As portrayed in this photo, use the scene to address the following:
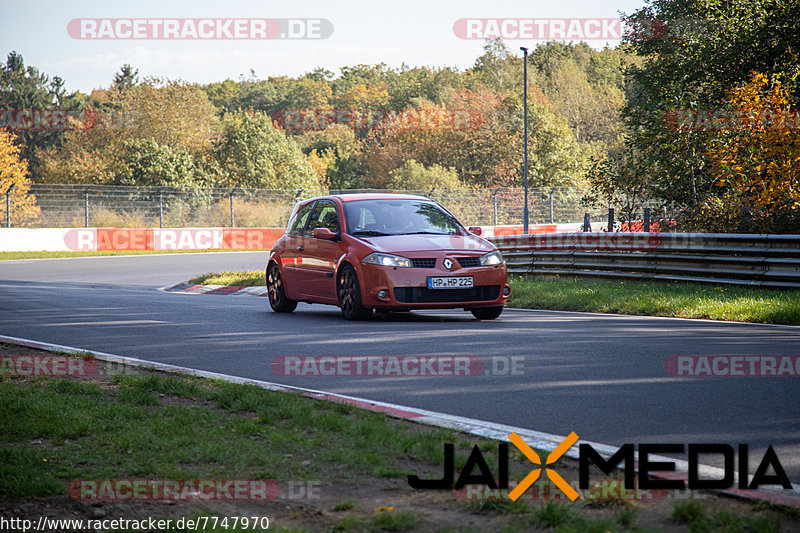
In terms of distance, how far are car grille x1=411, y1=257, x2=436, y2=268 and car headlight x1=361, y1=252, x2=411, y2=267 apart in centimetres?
7

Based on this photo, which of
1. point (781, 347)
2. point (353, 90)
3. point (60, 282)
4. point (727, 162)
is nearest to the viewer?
point (781, 347)

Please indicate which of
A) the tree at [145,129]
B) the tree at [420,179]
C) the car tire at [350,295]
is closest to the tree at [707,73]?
the car tire at [350,295]

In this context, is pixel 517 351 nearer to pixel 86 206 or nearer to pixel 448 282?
pixel 448 282

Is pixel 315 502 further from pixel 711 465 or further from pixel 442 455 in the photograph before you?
pixel 711 465

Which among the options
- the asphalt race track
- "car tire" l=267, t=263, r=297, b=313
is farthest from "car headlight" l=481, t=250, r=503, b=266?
"car tire" l=267, t=263, r=297, b=313

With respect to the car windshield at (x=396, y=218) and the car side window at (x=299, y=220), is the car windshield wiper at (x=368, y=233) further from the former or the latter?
the car side window at (x=299, y=220)

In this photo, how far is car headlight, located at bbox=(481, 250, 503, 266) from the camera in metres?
11.7

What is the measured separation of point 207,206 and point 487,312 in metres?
32.1

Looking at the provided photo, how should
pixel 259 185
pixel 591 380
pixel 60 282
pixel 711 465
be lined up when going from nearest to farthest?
pixel 711 465 → pixel 591 380 → pixel 60 282 → pixel 259 185

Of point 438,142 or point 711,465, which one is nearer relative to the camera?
point 711,465

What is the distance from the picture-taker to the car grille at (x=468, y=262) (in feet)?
37.7

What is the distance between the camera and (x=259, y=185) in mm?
69562

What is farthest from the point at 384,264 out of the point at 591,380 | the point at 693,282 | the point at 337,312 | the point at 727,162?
the point at 727,162

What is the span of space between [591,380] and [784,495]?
3169mm
